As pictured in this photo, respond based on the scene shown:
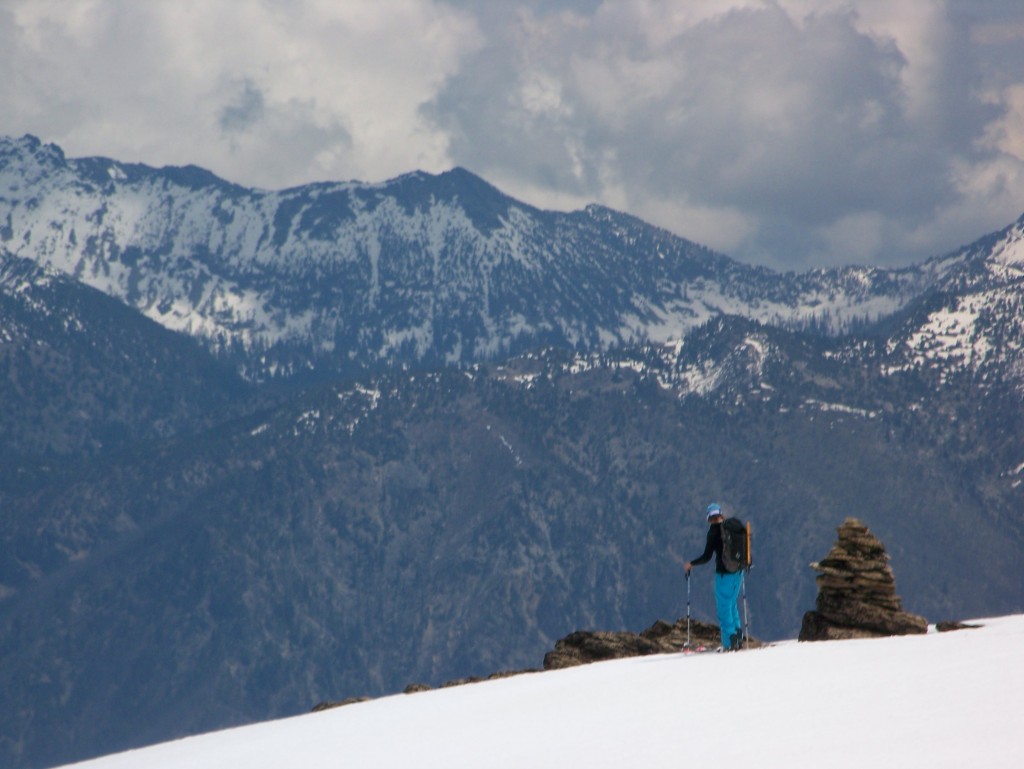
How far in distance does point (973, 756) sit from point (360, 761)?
14203mm

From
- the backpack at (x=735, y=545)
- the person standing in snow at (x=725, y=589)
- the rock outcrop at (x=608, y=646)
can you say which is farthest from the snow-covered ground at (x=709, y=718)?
the rock outcrop at (x=608, y=646)

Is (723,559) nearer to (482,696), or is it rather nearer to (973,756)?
(482,696)

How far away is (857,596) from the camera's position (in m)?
53.2

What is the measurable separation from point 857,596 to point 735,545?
8943 mm

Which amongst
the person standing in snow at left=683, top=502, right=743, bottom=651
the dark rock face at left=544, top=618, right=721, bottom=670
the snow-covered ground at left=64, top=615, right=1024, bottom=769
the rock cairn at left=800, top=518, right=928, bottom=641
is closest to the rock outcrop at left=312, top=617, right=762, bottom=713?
the dark rock face at left=544, top=618, right=721, bottom=670

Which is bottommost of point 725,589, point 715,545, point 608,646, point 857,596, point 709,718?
point 709,718

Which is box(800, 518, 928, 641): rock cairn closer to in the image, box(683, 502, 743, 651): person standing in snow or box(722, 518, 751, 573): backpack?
box(683, 502, 743, 651): person standing in snow

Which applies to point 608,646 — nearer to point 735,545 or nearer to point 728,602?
point 728,602

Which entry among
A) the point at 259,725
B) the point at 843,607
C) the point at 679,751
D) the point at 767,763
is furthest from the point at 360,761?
the point at 843,607

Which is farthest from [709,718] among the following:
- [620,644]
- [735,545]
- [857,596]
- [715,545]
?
[620,644]

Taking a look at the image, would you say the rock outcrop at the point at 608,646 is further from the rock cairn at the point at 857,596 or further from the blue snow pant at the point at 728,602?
the blue snow pant at the point at 728,602

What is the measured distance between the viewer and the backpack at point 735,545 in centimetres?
4575

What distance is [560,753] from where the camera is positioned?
3434cm

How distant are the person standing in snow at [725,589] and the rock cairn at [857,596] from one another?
239 inches
